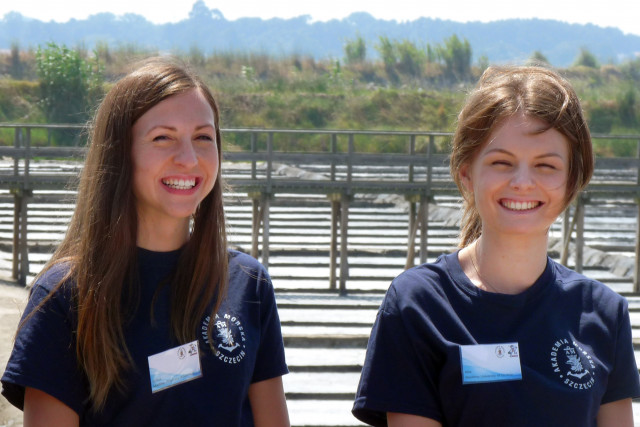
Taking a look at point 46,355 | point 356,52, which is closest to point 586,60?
point 356,52

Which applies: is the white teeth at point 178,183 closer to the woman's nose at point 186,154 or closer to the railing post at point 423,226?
the woman's nose at point 186,154

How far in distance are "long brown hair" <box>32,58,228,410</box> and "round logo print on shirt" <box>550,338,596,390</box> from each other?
0.90 m

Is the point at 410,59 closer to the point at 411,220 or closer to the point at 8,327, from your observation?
the point at 411,220

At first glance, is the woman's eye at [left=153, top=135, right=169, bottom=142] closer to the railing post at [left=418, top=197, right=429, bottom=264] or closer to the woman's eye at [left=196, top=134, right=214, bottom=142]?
the woman's eye at [left=196, top=134, right=214, bottom=142]

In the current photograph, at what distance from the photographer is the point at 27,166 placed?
1717 centimetres

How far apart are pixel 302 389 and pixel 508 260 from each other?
8474 millimetres

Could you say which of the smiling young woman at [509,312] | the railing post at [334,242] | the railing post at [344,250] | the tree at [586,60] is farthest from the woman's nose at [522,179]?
the tree at [586,60]

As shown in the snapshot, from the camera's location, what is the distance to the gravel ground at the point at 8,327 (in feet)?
27.9

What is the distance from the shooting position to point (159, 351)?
8.43 ft

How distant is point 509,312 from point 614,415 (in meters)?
0.38

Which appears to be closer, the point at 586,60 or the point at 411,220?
the point at 411,220

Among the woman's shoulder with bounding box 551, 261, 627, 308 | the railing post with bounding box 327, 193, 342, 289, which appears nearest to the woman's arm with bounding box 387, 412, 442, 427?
the woman's shoulder with bounding box 551, 261, 627, 308

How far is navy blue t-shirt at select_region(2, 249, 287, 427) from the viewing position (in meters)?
2.46

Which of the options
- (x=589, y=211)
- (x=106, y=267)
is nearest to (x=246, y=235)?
(x=589, y=211)
